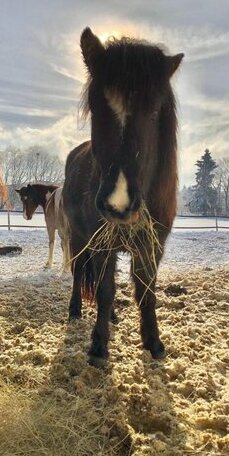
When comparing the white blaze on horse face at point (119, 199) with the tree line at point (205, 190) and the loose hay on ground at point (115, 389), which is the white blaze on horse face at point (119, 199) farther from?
the tree line at point (205, 190)

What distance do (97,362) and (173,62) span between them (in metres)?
2.24

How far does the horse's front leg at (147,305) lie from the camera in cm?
341

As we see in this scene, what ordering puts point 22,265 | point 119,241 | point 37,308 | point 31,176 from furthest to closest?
1. point 31,176
2. point 22,265
3. point 37,308
4. point 119,241

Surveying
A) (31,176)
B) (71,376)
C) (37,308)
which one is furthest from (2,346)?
(31,176)

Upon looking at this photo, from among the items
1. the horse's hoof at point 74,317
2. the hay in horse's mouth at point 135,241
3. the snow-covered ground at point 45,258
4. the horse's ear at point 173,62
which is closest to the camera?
the horse's ear at point 173,62

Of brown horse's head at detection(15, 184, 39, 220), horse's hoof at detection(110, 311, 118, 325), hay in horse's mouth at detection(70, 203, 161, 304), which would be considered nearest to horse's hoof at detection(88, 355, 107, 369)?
hay in horse's mouth at detection(70, 203, 161, 304)

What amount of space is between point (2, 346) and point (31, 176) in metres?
54.9

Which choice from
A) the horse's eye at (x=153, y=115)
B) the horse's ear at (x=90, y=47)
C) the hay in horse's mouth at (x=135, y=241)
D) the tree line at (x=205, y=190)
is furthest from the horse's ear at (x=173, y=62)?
the tree line at (x=205, y=190)

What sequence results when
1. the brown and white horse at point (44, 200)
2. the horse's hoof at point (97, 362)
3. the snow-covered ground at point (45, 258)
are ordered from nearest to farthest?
the horse's hoof at point (97, 362) < the snow-covered ground at point (45, 258) < the brown and white horse at point (44, 200)

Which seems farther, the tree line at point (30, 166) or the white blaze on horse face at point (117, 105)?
the tree line at point (30, 166)

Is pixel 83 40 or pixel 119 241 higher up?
pixel 83 40

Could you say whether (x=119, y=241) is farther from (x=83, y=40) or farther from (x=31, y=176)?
(x=31, y=176)

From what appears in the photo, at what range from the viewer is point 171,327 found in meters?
4.11

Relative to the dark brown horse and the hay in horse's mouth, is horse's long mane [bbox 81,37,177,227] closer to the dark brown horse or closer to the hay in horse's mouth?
the dark brown horse
